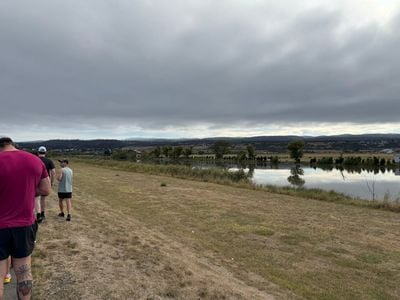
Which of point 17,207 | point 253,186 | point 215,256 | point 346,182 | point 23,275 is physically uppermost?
point 17,207

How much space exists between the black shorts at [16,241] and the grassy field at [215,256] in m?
1.31

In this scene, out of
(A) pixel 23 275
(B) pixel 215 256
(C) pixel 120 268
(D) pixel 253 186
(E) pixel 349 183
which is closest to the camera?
(A) pixel 23 275

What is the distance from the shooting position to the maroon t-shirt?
3346 millimetres

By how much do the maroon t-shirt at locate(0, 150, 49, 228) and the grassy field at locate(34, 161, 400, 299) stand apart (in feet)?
5.18

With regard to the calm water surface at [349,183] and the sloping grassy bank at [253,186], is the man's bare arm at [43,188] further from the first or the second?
the calm water surface at [349,183]

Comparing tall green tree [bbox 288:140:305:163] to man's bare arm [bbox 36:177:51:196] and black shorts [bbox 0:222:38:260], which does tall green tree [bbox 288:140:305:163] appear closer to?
man's bare arm [bbox 36:177:51:196]

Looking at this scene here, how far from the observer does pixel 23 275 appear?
3547mm

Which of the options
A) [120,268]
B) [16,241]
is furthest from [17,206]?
[120,268]

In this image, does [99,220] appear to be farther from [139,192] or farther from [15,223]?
[139,192]

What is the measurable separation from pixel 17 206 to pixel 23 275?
69 cm

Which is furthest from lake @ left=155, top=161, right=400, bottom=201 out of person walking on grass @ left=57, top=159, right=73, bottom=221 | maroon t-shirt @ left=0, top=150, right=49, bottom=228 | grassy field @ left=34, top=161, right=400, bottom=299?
maroon t-shirt @ left=0, top=150, right=49, bottom=228

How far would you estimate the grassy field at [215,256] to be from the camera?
5.21m

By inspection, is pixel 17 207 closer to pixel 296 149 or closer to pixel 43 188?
pixel 43 188

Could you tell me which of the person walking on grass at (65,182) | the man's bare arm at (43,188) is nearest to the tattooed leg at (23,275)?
the man's bare arm at (43,188)
